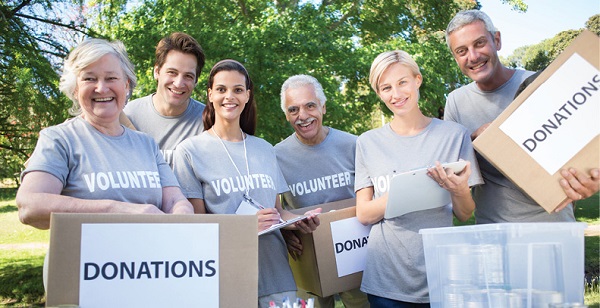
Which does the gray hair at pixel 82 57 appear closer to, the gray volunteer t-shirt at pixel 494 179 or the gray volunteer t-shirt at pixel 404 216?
the gray volunteer t-shirt at pixel 404 216

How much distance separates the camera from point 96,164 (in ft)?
7.26

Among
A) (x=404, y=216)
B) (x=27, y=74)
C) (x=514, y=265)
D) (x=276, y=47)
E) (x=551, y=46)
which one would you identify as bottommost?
(x=514, y=265)

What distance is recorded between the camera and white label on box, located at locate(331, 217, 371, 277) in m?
2.96

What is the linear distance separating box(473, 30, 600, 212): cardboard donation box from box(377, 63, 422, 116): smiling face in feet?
1.68

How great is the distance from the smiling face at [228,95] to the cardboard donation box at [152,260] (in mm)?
1004

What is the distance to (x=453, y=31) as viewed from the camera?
3098mm

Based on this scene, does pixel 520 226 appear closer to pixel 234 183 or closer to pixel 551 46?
pixel 234 183

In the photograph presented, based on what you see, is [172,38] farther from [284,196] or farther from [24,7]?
[24,7]

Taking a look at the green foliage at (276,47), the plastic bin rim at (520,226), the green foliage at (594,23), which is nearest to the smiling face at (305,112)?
the plastic bin rim at (520,226)

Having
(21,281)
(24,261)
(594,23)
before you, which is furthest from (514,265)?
(594,23)

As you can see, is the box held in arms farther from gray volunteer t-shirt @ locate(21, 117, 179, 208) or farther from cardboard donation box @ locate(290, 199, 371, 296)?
gray volunteer t-shirt @ locate(21, 117, 179, 208)

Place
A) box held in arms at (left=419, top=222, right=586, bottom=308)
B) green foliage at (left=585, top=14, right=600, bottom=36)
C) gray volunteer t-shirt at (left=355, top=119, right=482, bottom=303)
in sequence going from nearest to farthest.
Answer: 1. box held in arms at (left=419, top=222, right=586, bottom=308)
2. gray volunteer t-shirt at (left=355, top=119, right=482, bottom=303)
3. green foliage at (left=585, top=14, right=600, bottom=36)

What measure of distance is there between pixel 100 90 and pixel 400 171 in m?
1.36

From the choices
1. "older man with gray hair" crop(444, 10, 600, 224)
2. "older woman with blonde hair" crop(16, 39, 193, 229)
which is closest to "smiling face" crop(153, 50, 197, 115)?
"older woman with blonde hair" crop(16, 39, 193, 229)
